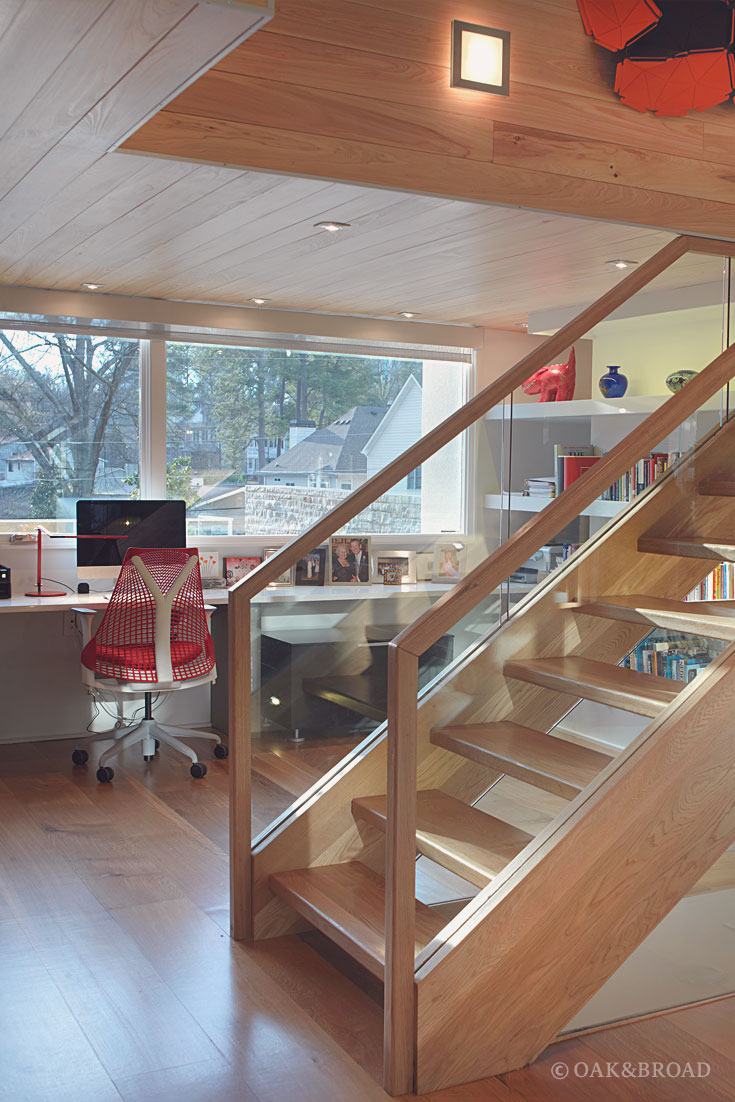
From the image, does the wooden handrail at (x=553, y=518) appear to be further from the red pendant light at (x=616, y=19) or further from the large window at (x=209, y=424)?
the large window at (x=209, y=424)

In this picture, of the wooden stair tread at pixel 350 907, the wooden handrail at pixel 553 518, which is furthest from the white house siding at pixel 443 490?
the wooden stair tread at pixel 350 907

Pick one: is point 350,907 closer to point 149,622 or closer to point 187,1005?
point 187,1005

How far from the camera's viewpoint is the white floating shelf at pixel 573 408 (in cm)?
339

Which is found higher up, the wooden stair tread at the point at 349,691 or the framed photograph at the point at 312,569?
the framed photograph at the point at 312,569

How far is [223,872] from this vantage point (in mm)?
3801

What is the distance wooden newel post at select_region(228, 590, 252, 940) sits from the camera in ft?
10.7

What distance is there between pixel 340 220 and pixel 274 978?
244 centimetres

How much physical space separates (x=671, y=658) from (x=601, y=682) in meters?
0.21

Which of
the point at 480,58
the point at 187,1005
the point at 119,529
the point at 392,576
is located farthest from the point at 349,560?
the point at 119,529

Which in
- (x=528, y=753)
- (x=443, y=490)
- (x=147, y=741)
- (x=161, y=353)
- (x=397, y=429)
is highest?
(x=161, y=353)

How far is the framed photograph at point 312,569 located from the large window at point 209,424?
2792 mm

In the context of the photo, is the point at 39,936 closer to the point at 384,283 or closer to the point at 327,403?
the point at 384,283

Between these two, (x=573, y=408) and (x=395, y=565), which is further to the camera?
(x=573, y=408)

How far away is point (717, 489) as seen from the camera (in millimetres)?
3498
